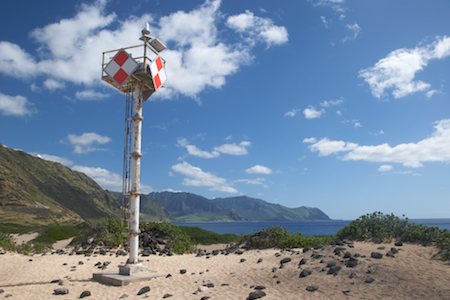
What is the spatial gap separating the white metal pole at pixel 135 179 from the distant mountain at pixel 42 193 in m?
81.8

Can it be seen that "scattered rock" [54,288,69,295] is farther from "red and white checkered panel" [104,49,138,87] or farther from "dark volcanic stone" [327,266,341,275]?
"dark volcanic stone" [327,266,341,275]

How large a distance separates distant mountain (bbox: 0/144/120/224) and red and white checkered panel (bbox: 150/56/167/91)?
83326 mm

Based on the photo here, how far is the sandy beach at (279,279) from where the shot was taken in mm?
8578

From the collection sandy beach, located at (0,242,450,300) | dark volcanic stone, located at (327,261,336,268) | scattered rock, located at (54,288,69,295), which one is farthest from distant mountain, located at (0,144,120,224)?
dark volcanic stone, located at (327,261,336,268)

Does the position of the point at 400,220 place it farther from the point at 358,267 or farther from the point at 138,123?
the point at 138,123

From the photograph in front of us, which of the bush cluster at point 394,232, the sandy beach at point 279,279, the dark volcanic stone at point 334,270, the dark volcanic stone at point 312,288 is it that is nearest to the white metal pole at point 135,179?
the sandy beach at point 279,279

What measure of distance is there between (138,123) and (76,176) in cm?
18368

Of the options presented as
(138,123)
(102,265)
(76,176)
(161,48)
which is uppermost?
(76,176)

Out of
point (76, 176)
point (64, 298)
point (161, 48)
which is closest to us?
point (64, 298)

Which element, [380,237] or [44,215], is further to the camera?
[44,215]

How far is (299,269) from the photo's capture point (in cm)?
1116

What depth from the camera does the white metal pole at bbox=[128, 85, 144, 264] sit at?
1196cm

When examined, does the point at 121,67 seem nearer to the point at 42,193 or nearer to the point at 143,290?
the point at 143,290

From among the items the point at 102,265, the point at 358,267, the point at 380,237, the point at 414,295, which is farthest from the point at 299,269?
the point at 102,265
